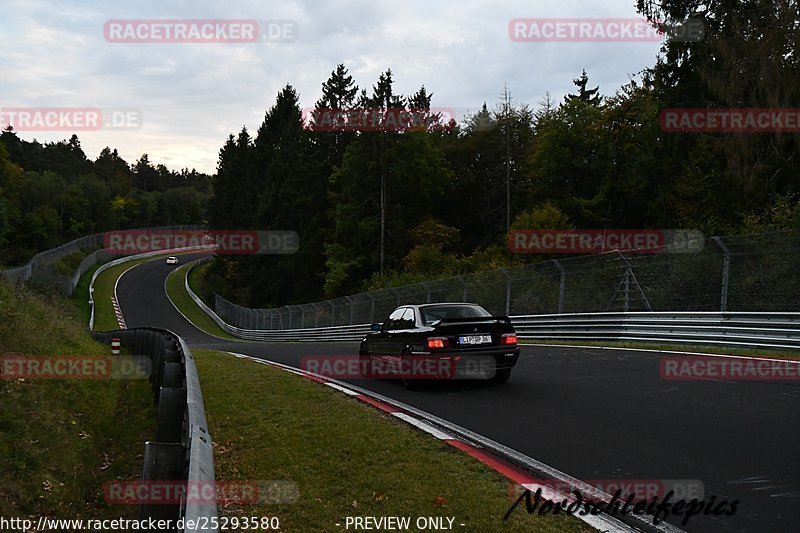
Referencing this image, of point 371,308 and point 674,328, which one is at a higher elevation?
point 674,328

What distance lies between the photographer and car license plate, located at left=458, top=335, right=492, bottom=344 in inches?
379

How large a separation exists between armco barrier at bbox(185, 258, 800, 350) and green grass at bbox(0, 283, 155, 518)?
10844 millimetres

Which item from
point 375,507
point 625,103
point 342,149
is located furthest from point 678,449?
point 342,149

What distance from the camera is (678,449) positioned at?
18.4 ft

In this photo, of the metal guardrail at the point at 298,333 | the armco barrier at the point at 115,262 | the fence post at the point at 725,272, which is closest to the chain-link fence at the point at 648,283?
the fence post at the point at 725,272

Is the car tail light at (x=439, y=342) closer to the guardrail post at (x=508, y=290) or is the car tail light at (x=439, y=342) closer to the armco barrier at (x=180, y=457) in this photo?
the armco barrier at (x=180, y=457)

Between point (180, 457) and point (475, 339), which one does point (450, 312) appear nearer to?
point (475, 339)

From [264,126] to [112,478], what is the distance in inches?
2949

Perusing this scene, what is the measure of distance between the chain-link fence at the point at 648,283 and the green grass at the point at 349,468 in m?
8.63

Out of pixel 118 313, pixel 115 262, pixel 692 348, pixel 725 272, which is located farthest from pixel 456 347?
pixel 115 262

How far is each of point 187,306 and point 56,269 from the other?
483 inches

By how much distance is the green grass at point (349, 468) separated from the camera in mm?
4367

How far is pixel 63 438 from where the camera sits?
8133mm

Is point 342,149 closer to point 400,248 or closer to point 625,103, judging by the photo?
point 400,248
